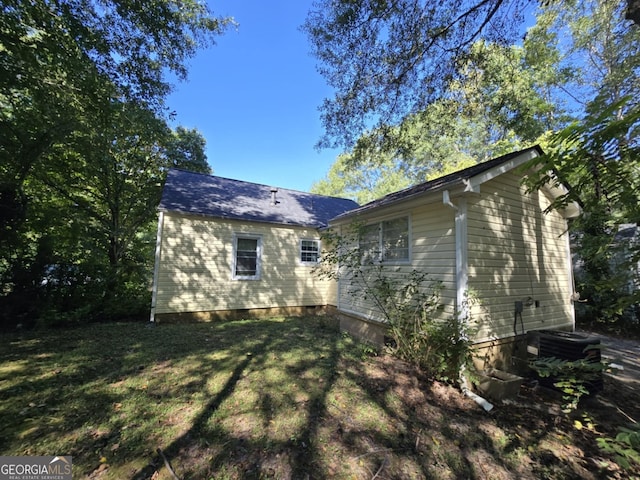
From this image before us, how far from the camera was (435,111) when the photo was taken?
6.15 metres

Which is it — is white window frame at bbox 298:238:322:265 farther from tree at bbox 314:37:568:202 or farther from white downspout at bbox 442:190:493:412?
white downspout at bbox 442:190:493:412

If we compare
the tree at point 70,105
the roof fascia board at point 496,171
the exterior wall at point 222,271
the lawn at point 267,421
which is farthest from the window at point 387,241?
the tree at point 70,105

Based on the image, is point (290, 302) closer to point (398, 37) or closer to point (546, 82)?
point (398, 37)

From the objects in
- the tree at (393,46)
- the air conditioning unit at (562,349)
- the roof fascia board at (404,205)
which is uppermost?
the tree at (393,46)

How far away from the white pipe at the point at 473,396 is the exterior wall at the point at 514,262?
81 centimetres

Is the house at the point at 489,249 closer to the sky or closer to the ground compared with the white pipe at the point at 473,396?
closer to the sky

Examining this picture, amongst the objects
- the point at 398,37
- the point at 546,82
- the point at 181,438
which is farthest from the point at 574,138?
the point at 546,82

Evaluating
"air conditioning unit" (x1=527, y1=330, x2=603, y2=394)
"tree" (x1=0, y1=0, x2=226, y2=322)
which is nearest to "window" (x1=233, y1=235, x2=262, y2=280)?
"tree" (x1=0, y1=0, x2=226, y2=322)

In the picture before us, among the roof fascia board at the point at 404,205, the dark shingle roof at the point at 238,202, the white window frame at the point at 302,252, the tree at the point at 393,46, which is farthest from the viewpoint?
the white window frame at the point at 302,252

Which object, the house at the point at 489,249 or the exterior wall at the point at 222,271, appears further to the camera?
the exterior wall at the point at 222,271

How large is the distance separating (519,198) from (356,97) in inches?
166

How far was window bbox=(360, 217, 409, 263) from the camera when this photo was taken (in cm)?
579

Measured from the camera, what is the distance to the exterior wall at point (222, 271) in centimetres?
773

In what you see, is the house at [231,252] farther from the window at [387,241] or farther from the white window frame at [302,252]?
the window at [387,241]
